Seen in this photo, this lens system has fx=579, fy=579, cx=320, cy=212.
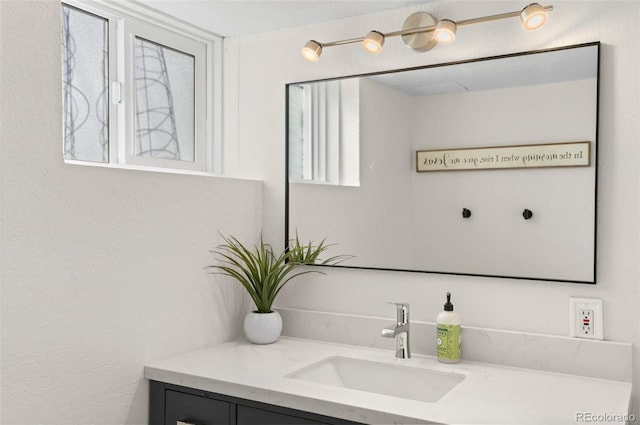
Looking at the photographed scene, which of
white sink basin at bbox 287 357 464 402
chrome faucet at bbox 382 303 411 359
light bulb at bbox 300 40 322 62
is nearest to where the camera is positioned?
white sink basin at bbox 287 357 464 402

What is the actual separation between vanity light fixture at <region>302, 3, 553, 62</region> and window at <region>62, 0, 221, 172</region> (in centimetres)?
58

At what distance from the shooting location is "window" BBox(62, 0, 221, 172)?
6.82 ft

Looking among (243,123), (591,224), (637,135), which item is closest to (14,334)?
(243,123)

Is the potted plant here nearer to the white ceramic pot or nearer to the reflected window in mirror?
the white ceramic pot

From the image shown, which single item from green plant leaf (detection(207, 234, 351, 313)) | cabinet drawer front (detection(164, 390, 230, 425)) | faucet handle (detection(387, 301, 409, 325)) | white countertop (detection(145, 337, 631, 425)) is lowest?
cabinet drawer front (detection(164, 390, 230, 425))

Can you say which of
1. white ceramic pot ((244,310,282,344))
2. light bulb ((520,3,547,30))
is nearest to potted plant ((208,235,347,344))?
white ceramic pot ((244,310,282,344))

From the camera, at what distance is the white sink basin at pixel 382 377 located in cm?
Answer: 187

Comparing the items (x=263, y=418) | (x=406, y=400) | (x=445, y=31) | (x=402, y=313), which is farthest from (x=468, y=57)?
(x=263, y=418)

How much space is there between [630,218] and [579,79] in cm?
46

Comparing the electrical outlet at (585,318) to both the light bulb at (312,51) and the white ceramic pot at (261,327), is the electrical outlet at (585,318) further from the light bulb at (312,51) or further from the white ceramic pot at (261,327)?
the light bulb at (312,51)

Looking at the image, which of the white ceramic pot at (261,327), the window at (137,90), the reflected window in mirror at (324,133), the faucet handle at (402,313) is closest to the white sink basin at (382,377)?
the faucet handle at (402,313)

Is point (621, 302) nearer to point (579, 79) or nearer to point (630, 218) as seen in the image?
point (630, 218)

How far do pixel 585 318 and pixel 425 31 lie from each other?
1088 mm

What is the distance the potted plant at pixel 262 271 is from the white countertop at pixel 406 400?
94mm
